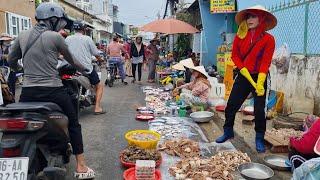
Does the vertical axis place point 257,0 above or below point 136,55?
above

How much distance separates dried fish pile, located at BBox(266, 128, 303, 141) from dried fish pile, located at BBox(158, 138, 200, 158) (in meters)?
1.36

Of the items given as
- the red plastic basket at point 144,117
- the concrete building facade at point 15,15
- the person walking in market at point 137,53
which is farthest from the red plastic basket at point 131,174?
the concrete building facade at point 15,15

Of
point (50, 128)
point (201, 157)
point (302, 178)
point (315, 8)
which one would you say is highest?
point (315, 8)

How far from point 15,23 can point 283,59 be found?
1444 centimetres

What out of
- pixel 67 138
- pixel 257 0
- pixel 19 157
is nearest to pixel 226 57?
pixel 257 0

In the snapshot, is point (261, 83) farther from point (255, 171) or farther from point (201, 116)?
point (201, 116)

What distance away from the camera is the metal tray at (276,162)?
4758mm

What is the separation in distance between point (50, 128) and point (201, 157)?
251 centimetres

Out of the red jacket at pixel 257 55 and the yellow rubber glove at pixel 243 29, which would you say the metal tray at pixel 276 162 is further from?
the yellow rubber glove at pixel 243 29

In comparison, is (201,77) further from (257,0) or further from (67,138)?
(67,138)

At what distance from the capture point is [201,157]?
5371 mm

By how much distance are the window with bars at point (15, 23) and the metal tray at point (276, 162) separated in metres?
15.1

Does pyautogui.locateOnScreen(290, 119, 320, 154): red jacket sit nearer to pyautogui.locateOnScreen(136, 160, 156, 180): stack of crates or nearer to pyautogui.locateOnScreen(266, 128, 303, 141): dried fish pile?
pyautogui.locateOnScreen(266, 128, 303, 141): dried fish pile

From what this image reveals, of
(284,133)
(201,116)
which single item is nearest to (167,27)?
(201,116)
